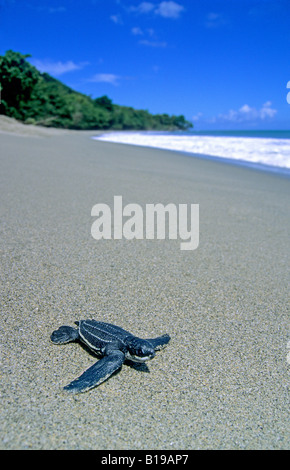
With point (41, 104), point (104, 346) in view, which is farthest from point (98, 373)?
point (41, 104)

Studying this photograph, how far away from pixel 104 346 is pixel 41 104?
3104 centimetres

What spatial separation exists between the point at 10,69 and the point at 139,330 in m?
22.0

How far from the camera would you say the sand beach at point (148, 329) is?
42.5 inches

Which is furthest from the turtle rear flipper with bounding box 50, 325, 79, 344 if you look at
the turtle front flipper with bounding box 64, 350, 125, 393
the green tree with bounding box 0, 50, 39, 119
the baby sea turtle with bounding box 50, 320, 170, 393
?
the green tree with bounding box 0, 50, 39, 119

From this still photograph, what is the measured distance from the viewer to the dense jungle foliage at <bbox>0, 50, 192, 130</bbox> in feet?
65.9

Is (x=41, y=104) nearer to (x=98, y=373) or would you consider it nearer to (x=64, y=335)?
(x=64, y=335)

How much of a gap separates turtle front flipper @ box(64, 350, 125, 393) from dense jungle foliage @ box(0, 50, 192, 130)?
72.8ft

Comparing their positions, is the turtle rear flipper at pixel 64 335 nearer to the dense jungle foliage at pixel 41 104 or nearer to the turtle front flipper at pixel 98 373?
the turtle front flipper at pixel 98 373

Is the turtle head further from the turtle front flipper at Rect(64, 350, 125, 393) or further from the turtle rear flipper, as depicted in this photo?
the turtle rear flipper

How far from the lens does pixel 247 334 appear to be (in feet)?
5.26

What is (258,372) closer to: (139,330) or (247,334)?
(247,334)

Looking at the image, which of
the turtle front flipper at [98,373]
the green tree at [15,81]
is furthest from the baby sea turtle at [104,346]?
the green tree at [15,81]
